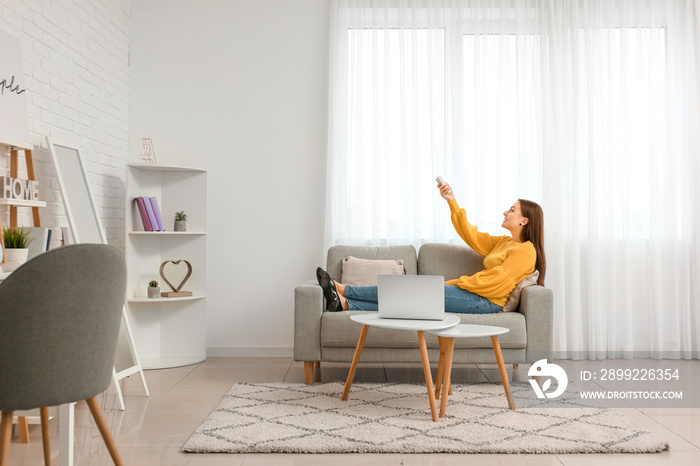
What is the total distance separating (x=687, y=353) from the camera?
4.53 m

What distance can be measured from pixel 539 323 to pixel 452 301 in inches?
20.6

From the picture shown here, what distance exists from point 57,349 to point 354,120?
3.18 m

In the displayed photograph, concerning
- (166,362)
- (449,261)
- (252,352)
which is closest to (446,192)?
(449,261)

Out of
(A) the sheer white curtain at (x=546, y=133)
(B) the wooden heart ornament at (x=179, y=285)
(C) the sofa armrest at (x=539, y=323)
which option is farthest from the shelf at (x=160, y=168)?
(C) the sofa armrest at (x=539, y=323)

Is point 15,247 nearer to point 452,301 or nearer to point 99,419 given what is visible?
point 99,419

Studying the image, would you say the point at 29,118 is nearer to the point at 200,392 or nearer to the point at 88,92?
the point at 88,92

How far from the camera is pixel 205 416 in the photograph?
301 centimetres

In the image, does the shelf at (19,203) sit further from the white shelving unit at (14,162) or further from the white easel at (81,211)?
the white easel at (81,211)

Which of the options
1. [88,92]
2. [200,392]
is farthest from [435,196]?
[88,92]

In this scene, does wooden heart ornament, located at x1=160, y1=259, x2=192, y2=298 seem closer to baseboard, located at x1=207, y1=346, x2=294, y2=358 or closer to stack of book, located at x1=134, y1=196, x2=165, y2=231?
stack of book, located at x1=134, y1=196, x2=165, y2=231

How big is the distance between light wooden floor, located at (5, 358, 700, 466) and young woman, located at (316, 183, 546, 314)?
1.55 feet

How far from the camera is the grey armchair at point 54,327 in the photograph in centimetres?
170

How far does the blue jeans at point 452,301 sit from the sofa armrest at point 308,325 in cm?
30

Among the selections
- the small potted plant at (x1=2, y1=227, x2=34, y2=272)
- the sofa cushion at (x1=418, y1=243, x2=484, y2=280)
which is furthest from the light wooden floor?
the small potted plant at (x1=2, y1=227, x2=34, y2=272)
